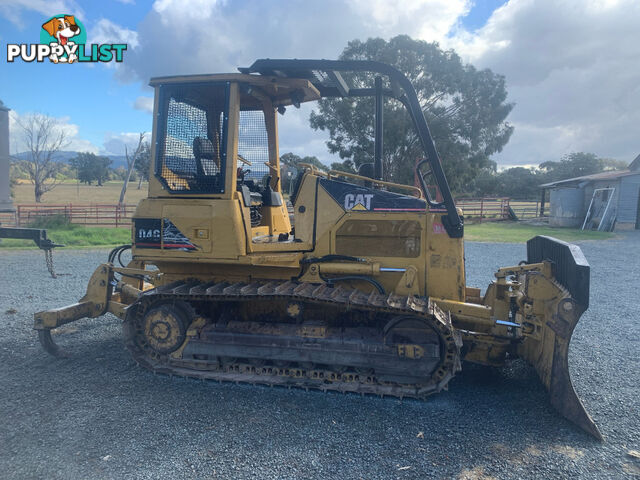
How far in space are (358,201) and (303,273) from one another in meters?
0.98

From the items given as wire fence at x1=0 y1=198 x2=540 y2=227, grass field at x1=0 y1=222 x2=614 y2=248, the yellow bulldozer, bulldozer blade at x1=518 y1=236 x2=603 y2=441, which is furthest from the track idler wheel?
grass field at x1=0 y1=222 x2=614 y2=248

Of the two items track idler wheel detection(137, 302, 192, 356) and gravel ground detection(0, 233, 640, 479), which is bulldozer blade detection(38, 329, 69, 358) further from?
track idler wheel detection(137, 302, 192, 356)

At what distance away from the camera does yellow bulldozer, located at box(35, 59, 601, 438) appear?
4047 millimetres

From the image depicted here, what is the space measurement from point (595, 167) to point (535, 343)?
2559 inches

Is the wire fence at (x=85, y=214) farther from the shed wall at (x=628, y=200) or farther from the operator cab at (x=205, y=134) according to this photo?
the operator cab at (x=205, y=134)

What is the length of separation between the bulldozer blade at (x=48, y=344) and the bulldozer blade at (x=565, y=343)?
5.30 m

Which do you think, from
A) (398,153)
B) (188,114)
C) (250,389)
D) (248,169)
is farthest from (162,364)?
(398,153)

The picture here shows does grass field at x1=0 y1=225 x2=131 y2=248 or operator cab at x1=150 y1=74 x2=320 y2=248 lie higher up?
operator cab at x1=150 y1=74 x2=320 y2=248

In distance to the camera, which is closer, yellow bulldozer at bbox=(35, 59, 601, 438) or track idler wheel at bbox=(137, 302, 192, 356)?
yellow bulldozer at bbox=(35, 59, 601, 438)

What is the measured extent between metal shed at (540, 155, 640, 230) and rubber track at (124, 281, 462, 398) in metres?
23.7

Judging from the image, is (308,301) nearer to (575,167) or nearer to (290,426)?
(290,426)

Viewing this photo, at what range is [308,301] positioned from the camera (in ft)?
13.4

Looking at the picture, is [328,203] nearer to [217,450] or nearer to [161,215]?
[161,215]

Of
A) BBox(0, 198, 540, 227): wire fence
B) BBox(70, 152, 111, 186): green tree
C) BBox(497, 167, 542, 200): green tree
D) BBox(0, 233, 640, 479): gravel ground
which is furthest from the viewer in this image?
BBox(70, 152, 111, 186): green tree
